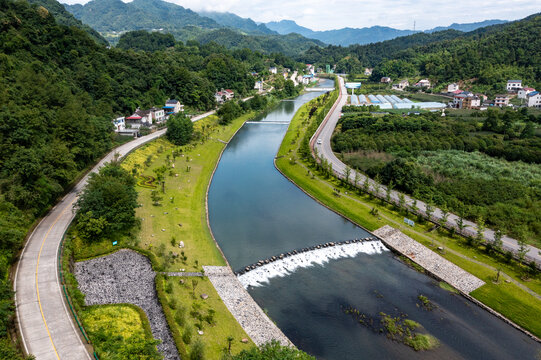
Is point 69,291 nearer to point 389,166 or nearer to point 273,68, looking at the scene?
point 389,166

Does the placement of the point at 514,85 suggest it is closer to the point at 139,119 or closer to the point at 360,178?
the point at 360,178

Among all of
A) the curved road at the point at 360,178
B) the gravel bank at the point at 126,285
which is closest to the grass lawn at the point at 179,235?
the gravel bank at the point at 126,285

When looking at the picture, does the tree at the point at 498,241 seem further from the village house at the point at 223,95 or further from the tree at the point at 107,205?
the village house at the point at 223,95

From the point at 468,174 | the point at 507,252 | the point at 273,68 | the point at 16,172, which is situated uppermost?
the point at 273,68

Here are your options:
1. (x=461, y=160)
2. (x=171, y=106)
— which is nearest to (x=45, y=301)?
(x=461, y=160)

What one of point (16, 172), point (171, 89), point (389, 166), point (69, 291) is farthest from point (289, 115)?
point (69, 291)

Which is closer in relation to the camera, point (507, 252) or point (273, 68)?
point (507, 252)

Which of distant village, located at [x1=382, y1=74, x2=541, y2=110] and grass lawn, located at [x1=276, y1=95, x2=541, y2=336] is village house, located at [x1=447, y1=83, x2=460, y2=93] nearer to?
distant village, located at [x1=382, y1=74, x2=541, y2=110]
